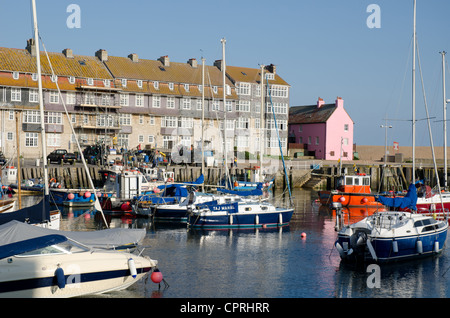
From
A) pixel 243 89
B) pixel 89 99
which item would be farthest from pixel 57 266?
pixel 243 89

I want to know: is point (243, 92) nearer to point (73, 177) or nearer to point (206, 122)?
point (206, 122)

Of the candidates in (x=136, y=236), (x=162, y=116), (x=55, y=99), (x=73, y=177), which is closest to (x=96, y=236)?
(x=136, y=236)

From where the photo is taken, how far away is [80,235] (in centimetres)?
2173

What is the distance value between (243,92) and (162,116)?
1364 cm

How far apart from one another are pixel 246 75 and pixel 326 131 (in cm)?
1514

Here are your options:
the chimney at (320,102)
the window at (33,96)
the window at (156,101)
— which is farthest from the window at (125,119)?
the chimney at (320,102)

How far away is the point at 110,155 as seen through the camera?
62.5 metres

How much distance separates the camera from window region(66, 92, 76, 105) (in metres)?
71.8

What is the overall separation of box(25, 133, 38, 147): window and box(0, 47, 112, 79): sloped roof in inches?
300

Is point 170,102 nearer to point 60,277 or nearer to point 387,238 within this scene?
point 387,238

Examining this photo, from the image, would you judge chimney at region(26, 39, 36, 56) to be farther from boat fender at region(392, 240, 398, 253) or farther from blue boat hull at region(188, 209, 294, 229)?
boat fender at region(392, 240, 398, 253)

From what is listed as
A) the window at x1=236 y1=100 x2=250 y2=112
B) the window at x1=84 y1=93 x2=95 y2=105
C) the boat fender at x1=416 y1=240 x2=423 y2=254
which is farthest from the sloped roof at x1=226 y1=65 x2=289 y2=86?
the boat fender at x1=416 y1=240 x2=423 y2=254

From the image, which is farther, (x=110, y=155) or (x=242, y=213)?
(x=110, y=155)
